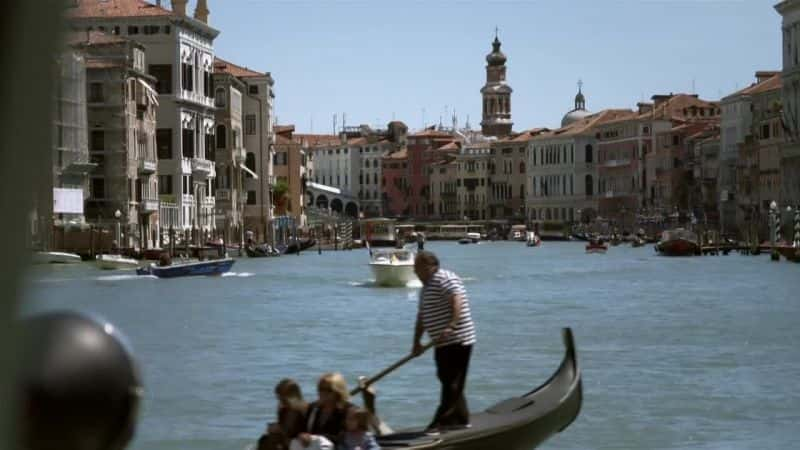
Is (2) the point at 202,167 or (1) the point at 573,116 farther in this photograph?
(1) the point at 573,116

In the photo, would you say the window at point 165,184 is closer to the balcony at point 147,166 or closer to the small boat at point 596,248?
the balcony at point 147,166

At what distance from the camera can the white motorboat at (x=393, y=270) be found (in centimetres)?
2756

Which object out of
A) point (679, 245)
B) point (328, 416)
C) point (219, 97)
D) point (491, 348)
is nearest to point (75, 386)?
point (328, 416)

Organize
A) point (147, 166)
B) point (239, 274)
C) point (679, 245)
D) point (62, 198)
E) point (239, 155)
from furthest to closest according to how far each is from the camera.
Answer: point (239, 155), point (679, 245), point (147, 166), point (239, 274), point (62, 198)

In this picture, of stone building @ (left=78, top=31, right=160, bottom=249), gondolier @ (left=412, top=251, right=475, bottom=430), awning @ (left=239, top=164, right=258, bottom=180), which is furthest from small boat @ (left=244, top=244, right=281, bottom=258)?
gondolier @ (left=412, top=251, right=475, bottom=430)

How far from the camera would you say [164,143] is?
46.0m

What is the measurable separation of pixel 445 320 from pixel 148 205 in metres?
36.8

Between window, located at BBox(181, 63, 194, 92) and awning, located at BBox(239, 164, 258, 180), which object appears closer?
window, located at BBox(181, 63, 194, 92)

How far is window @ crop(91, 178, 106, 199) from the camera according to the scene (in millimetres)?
37625

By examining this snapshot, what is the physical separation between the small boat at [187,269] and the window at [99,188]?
6227 millimetres

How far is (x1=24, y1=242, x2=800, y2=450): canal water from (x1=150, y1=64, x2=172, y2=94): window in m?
15.1

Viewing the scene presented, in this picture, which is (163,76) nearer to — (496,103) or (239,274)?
(239,274)

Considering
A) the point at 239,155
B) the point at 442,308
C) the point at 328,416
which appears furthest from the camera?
the point at 239,155

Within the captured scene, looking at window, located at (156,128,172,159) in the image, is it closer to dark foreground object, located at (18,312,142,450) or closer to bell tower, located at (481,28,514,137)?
dark foreground object, located at (18,312,142,450)
